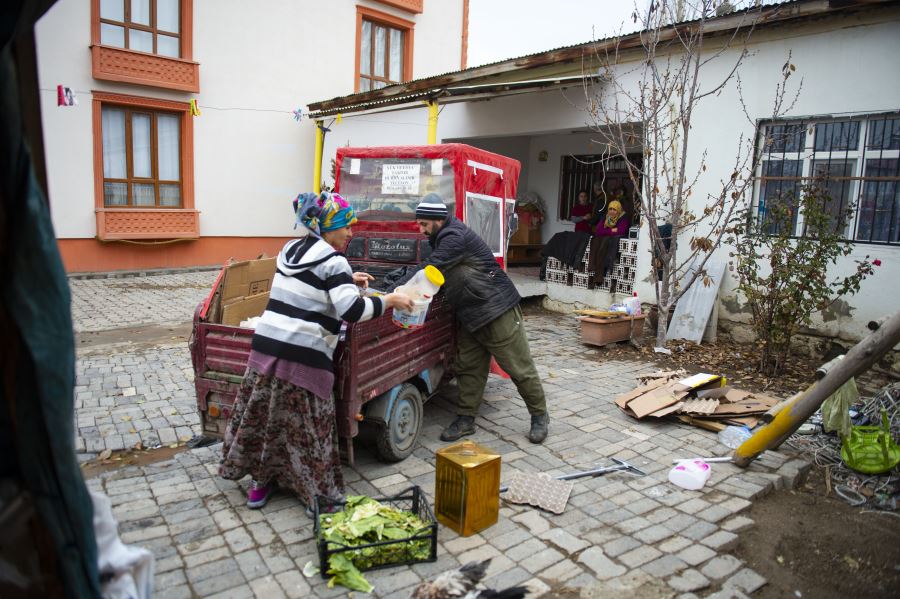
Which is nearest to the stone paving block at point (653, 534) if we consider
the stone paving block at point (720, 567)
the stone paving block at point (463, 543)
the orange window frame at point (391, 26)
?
the stone paving block at point (720, 567)

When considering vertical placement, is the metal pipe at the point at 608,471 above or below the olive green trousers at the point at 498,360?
below

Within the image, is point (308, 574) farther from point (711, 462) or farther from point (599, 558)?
point (711, 462)

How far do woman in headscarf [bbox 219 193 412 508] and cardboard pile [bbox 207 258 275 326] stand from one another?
838mm

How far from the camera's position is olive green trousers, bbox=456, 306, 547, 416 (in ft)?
15.5

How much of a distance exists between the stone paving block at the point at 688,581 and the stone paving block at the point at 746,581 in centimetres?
11

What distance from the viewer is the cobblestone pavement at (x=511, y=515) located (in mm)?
3090

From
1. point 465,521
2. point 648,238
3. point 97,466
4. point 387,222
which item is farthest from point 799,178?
point 97,466

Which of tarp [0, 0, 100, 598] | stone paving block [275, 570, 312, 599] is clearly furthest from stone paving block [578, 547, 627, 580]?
tarp [0, 0, 100, 598]

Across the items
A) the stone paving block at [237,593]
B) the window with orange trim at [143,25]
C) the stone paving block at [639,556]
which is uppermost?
the window with orange trim at [143,25]

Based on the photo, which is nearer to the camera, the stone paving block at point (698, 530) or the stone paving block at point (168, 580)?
the stone paving block at point (168, 580)

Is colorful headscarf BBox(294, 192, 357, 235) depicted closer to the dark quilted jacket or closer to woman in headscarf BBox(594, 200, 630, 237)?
the dark quilted jacket

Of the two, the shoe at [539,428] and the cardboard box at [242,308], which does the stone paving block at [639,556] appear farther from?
the cardboard box at [242,308]

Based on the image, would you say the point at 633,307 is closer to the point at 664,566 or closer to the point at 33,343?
the point at 664,566

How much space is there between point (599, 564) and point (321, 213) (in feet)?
7.97
